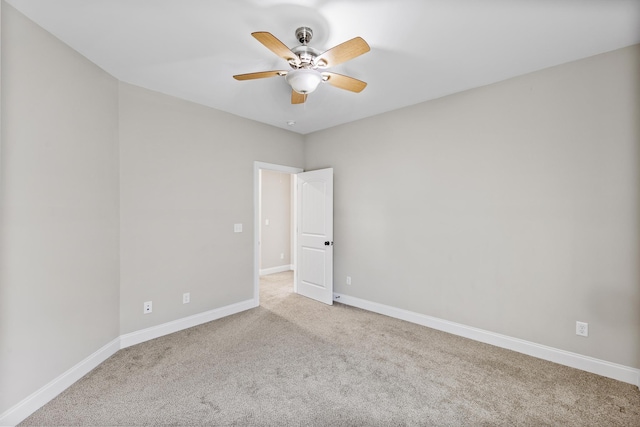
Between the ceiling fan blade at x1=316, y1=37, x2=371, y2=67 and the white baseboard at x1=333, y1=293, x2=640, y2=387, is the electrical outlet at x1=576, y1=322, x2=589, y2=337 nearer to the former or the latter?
the white baseboard at x1=333, y1=293, x2=640, y2=387

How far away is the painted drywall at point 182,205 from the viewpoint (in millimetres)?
2938

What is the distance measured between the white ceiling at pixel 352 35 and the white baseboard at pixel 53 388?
2589 millimetres

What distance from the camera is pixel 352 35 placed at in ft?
6.97

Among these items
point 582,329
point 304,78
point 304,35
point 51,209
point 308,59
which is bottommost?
point 582,329

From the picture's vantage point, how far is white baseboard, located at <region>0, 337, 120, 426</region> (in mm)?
1792

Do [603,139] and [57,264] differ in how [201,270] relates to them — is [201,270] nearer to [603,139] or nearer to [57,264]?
[57,264]

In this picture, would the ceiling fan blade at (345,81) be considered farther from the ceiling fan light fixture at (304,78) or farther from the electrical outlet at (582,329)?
the electrical outlet at (582,329)

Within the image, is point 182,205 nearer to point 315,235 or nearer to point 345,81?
point 315,235

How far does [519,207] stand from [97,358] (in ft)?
13.8

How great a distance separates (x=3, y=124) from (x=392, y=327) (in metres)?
3.81

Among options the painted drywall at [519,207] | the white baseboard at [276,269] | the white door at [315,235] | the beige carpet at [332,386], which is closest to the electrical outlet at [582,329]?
the painted drywall at [519,207]

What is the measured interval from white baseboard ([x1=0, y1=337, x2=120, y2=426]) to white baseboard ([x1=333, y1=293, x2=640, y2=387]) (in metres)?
3.02

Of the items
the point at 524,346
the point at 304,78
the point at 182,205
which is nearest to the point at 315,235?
the point at 182,205

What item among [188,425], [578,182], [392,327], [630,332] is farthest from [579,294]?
[188,425]
